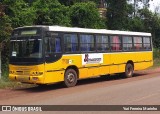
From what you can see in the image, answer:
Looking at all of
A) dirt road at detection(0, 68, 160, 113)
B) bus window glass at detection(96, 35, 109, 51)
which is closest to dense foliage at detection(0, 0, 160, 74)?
bus window glass at detection(96, 35, 109, 51)

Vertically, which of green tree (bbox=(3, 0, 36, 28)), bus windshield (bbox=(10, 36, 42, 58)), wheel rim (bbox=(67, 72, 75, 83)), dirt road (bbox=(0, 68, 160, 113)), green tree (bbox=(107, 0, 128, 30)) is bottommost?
dirt road (bbox=(0, 68, 160, 113))

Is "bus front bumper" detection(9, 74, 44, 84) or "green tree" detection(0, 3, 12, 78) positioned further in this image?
"green tree" detection(0, 3, 12, 78)

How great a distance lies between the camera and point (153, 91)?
Result: 1423 cm

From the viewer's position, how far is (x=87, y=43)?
18.0 metres

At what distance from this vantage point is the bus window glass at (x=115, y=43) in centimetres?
1991

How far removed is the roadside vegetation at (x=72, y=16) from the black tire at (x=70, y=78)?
2233 millimetres

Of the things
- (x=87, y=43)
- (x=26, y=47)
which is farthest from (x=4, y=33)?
(x=87, y=43)

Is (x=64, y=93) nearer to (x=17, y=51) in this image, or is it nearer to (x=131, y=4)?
(x=17, y=51)

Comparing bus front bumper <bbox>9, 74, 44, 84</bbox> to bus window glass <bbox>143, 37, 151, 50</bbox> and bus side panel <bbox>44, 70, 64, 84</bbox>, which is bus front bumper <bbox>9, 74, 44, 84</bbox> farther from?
bus window glass <bbox>143, 37, 151, 50</bbox>

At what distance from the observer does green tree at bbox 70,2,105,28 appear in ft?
98.0

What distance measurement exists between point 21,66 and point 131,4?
28.2 m

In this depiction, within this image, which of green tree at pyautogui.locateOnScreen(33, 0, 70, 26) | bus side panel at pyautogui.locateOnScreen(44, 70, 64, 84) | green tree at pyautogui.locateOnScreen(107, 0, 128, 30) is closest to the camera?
bus side panel at pyautogui.locateOnScreen(44, 70, 64, 84)

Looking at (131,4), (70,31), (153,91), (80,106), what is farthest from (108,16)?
(80,106)

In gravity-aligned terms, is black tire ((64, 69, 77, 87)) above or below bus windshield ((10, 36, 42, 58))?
below
